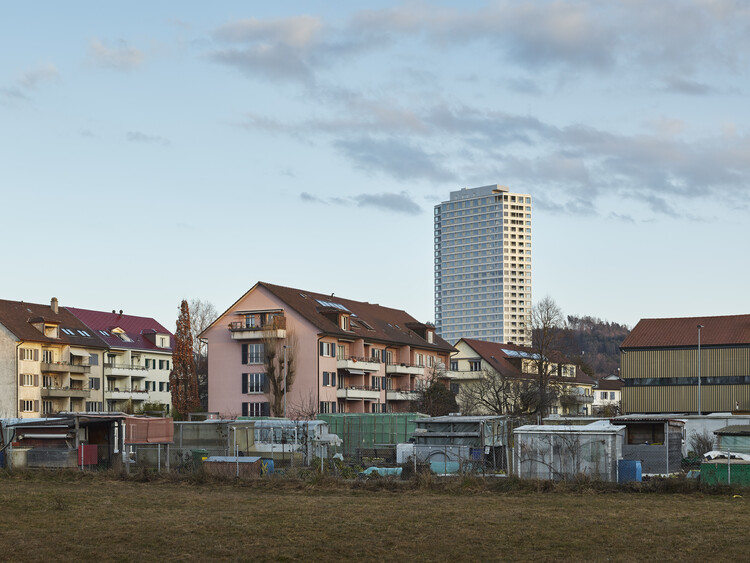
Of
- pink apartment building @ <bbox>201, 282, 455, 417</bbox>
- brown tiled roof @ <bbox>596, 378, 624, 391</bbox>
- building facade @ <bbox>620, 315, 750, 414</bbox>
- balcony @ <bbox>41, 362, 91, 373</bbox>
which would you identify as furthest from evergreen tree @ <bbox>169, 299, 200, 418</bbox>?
brown tiled roof @ <bbox>596, 378, 624, 391</bbox>

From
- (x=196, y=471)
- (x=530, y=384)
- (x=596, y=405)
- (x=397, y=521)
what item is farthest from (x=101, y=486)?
(x=596, y=405)

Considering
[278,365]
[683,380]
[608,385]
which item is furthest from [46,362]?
[608,385]

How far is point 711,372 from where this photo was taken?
88.2 m

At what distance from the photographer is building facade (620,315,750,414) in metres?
87.1

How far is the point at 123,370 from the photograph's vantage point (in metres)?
111

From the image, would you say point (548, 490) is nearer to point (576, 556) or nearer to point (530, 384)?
point (576, 556)

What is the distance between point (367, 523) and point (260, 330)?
59943mm

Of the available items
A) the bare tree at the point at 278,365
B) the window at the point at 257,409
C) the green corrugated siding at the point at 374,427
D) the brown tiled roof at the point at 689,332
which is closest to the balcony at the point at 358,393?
the bare tree at the point at 278,365

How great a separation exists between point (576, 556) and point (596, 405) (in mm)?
144987

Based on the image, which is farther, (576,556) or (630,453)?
(630,453)

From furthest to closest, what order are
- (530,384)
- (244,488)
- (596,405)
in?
1. (596,405)
2. (530,384)
3. (244,488)

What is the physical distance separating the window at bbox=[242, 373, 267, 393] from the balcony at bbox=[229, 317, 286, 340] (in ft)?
10.1

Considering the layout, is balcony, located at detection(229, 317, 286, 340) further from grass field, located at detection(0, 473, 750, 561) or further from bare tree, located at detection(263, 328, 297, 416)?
grass field, located at detection(0, 473, 750, 561)

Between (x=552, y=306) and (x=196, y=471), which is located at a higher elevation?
(x=552, y=306)
